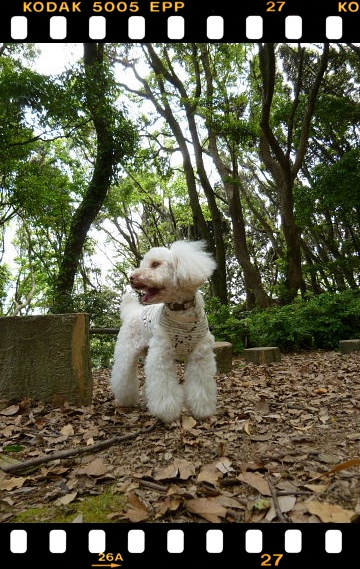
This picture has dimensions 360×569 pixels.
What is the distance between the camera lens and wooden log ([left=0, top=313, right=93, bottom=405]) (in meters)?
3.60

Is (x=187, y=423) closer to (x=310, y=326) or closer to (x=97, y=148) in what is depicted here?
(x=310, y=326)

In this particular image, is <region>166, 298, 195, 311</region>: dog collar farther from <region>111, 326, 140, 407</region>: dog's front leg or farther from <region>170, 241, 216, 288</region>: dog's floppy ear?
<region>111, 326, 140, 407</region>: dog's front leg

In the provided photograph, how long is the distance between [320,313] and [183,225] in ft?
37.7

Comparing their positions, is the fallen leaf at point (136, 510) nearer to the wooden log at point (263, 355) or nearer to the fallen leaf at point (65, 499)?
the fallen leaf at point (65, 499)

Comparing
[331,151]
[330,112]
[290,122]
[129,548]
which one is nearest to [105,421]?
[129,548]

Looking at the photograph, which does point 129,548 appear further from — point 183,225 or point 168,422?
point 183,225

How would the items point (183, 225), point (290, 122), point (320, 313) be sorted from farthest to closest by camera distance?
point (183, 225) → point (290, 122) → point (320, 313)

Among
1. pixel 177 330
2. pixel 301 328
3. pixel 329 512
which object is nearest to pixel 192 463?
pixel 329 512

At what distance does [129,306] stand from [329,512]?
293 centimetres

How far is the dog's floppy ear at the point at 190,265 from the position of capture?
301cm

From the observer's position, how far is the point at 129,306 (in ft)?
13.9

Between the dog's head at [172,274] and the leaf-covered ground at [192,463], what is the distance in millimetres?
996

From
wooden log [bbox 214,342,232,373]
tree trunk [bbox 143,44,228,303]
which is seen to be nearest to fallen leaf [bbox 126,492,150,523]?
wooden log [bbox 214,342,232,373]

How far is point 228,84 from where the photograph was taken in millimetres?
12312
